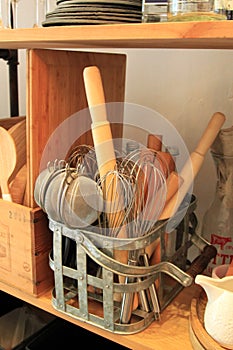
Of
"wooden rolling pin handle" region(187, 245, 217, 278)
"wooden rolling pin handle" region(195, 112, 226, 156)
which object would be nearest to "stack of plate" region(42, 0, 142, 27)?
"wooden rolling pin handle" region(195, 112, 226, 156)

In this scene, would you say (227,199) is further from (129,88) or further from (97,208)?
(129,88)

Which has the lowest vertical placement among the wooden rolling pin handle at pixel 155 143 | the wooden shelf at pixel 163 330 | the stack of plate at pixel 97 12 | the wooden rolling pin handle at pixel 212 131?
the wooden shelf at pixel 163 330

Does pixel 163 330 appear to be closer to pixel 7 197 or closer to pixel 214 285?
pixel 214 285

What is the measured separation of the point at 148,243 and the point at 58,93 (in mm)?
335

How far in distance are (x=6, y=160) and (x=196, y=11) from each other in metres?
0.44

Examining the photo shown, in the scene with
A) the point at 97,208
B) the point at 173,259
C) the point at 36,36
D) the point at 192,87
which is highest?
the point at 36,36

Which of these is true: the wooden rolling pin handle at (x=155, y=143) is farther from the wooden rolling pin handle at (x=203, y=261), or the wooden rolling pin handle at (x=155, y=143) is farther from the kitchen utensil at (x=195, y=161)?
the wooden rolling pin handle at (x=203, y=261)

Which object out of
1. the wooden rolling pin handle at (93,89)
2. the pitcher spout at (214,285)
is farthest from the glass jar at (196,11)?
the pitcher spout at (214,285)

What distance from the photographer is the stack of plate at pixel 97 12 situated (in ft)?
2.10

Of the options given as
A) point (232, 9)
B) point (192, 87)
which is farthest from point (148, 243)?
point (192, 87)

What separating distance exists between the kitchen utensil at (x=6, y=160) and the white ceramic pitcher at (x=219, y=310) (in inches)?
16.0

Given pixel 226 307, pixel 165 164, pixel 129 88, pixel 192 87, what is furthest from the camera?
pixel 129 88

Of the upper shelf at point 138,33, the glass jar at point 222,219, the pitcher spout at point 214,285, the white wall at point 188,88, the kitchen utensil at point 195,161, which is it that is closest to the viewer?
the upper shelf at point 138,33

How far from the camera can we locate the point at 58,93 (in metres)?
0.78
